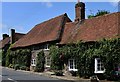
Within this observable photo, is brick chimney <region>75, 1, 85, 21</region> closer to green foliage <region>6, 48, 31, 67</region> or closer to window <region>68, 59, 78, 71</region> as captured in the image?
window <region>68, 59, 78, 71</region>

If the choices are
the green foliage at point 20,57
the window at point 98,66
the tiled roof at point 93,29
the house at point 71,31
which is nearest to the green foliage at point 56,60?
the house at point 71,31

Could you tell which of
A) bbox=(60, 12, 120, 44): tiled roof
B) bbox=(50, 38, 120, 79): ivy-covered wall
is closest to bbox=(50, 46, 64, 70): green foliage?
bbox=(50, 38, 120, 79): ivy-covered wall

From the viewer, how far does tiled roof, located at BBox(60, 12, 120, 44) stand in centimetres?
2977

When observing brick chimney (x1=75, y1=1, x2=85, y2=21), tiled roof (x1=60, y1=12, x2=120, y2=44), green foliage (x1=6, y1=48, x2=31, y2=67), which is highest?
brick chimney (x1=75, y1=1, x2=85, y2=21)

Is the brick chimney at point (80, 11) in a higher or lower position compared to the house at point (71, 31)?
higher

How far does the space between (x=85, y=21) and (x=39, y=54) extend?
27.5ft

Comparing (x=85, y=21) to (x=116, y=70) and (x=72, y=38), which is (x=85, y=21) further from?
(x=116, y=70)

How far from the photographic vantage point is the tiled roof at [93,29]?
2977cm

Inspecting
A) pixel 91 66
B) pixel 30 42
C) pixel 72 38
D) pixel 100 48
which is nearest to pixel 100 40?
pixel 100 48

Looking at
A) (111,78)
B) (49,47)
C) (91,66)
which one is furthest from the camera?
(49,47)

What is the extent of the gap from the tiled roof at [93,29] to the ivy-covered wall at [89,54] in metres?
1.18

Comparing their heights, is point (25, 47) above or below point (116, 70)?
above

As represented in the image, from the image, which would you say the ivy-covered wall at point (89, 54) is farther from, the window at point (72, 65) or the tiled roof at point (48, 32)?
the tiled roof at point (48, 32)

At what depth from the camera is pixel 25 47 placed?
46.5 metres
